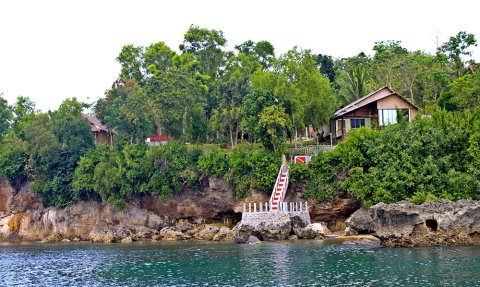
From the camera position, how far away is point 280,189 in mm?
55156

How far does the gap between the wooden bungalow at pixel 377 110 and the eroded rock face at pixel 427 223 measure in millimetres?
18810

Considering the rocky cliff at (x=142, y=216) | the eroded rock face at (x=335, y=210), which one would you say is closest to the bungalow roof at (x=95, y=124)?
the rocky cliff at (x=142, y=216)

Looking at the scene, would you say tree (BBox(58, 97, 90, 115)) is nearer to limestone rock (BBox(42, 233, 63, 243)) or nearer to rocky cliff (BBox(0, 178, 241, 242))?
rocky cliff (BBox(0, 178, 241, 242))

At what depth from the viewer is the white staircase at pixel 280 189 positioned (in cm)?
5288

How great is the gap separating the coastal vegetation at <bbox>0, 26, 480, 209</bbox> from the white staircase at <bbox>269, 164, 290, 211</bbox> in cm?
80

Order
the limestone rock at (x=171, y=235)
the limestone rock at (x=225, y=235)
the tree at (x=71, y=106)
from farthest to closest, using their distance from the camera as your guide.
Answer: the tree at (x=71, y=106) < the limestone rock at (x=171, y=235) < the limestone rock at (x=225, y=235)

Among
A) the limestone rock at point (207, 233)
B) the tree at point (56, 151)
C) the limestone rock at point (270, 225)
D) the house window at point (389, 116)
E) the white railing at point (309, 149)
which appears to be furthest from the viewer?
the tree at point (56, 151)

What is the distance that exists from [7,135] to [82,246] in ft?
97.2

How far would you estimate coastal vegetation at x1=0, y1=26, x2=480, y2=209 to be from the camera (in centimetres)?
5103

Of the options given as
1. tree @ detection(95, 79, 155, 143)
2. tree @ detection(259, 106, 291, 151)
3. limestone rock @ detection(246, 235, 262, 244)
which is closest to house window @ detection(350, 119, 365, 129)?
tree @ detection(259, 106, 291, 151)

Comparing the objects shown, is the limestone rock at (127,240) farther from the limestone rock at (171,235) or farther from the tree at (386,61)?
the tree at (386,61)

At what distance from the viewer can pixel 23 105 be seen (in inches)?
3287

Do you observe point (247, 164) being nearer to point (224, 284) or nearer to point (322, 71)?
point (224, 284)

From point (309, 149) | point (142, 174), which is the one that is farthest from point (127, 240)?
point (309, 149)
